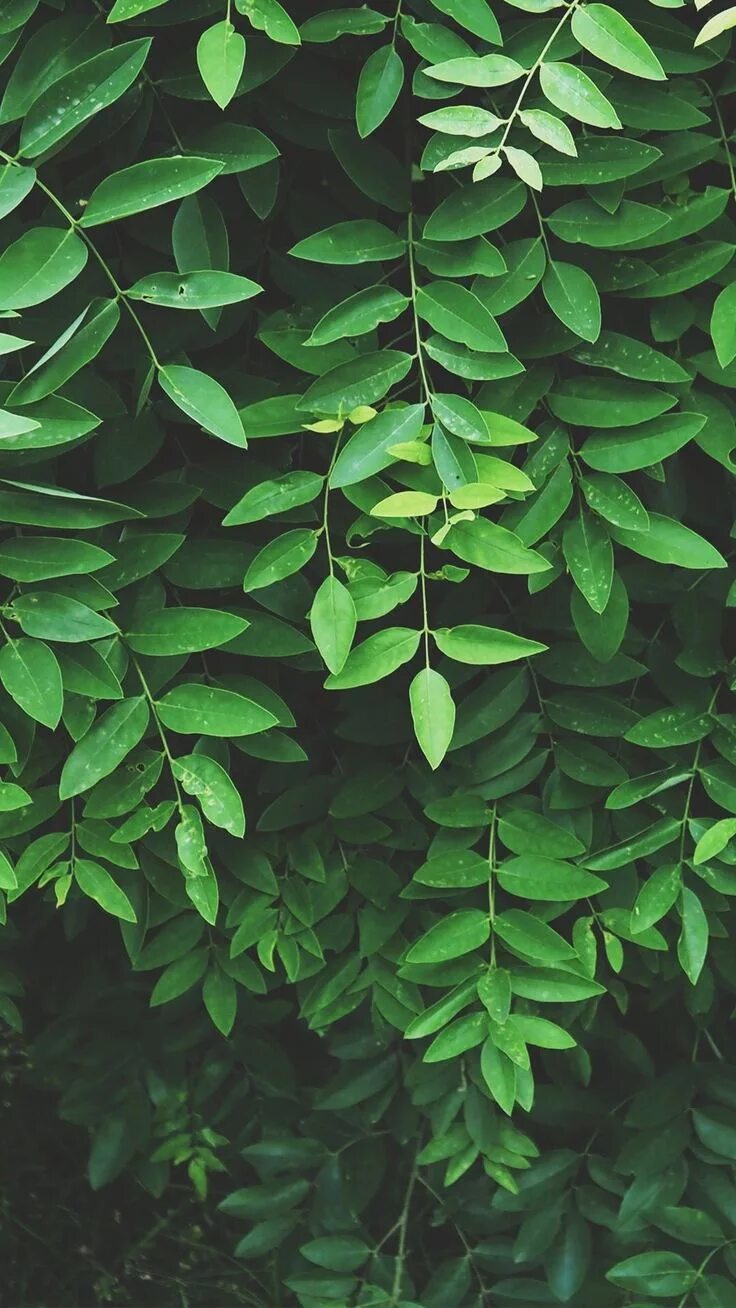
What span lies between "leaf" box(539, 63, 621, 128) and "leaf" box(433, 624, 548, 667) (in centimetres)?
34

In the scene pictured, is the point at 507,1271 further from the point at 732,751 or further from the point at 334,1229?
the point at 732,751

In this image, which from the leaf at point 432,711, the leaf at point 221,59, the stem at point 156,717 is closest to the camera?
the leaf at point 221,59

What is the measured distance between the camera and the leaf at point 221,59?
772mm

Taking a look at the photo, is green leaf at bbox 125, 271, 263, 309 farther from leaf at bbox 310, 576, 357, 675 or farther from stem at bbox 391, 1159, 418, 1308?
stem at bbox 391, 1159, 418, 1308

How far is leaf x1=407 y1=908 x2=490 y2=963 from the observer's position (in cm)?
107

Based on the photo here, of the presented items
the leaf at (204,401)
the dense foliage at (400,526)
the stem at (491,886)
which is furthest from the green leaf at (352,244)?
the stem at (491,886)

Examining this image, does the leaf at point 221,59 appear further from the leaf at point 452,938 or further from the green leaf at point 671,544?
the leaf at point 452,938

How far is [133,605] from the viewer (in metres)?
1.00

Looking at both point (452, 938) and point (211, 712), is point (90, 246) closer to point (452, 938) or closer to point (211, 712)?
point (211, 712)

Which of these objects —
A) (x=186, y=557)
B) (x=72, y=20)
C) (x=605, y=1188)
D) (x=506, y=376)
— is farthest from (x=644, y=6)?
(x=605, y=1188)

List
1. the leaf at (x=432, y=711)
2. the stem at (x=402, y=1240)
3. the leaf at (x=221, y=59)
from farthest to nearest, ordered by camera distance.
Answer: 1. the stem at (x=402, y=1240)
2. the leaf at (x=432, y=711)
3. the leaf at (x=221, y=59)

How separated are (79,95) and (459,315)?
11.3 inches

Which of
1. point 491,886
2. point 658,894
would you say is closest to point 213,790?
point 491,886

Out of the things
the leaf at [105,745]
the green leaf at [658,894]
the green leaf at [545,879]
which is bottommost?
the green leaf at [658,894]
